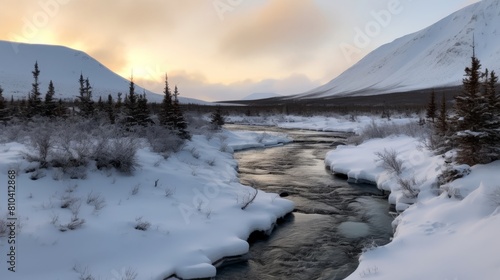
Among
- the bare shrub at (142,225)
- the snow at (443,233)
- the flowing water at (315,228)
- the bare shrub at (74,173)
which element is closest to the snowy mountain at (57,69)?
the flowing water at (315,228)

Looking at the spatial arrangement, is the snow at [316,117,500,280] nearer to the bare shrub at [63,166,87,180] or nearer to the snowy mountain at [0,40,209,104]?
the bare shrub at [63,166,87,180]

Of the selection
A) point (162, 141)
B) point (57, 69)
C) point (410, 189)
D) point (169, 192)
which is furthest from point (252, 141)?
point (57, 69)

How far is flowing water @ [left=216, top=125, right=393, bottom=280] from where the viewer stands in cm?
873

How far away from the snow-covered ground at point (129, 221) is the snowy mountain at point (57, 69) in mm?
117433

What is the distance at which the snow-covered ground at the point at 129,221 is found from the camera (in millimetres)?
7574

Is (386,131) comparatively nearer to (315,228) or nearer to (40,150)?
(315,228)

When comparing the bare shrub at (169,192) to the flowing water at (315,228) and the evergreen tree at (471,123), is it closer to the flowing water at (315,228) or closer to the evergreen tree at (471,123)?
the flowing water at (315,228)

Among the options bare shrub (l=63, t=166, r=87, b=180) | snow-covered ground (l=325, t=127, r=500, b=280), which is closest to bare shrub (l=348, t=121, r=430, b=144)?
snow-covered ground (l=325, t=127, r=500, b=280)

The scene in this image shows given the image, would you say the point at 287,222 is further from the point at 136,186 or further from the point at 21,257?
the point at 21,257

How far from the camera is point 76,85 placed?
136000mm

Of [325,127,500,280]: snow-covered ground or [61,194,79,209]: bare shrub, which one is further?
[61,194,79,209]: bare shrub

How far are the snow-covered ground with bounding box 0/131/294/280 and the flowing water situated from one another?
0.58m

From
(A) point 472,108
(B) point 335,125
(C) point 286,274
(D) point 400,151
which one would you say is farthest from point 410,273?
(B) point 335,125

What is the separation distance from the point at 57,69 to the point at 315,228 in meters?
162
